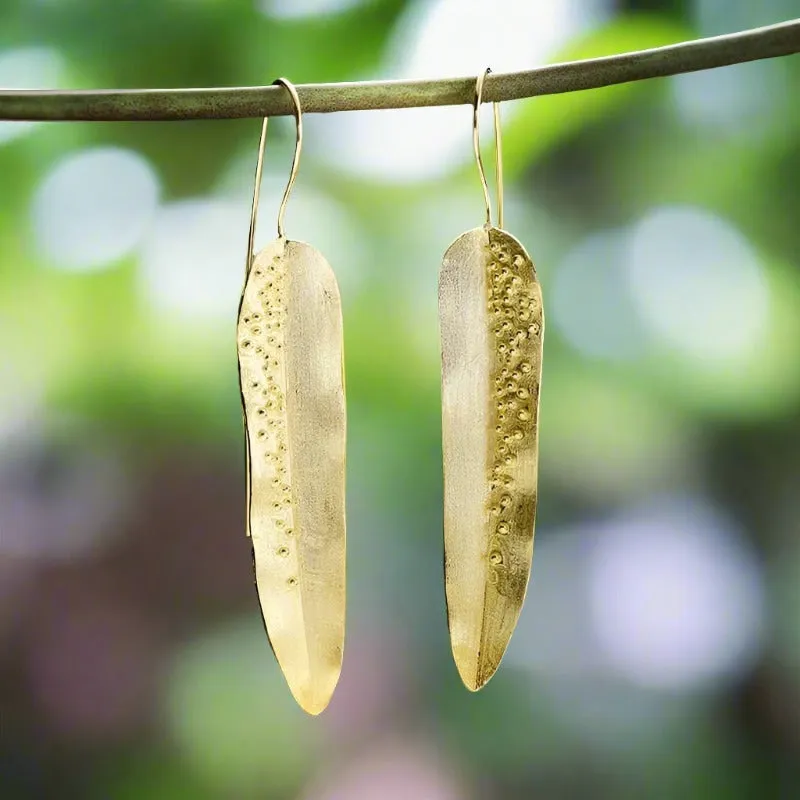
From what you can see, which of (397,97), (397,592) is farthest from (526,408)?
(397,592)

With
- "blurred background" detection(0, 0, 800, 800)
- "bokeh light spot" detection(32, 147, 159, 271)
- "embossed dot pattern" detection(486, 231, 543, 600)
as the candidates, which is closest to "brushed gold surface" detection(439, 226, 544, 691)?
"embossed dot pattern" detection(486, 231, 543, 600)

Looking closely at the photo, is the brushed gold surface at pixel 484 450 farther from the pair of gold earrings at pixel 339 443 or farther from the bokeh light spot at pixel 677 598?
the bokeh light spot at pixel 677 598

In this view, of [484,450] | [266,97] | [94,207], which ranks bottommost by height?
[484,450]

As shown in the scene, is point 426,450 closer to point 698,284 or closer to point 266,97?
point 698,284

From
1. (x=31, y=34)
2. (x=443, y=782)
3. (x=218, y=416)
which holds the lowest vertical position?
(x=443, y=782)

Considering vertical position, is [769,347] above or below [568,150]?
below

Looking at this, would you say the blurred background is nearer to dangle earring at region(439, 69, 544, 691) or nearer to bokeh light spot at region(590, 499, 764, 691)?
bokeh light spot at region(590, 499, 764, 691)

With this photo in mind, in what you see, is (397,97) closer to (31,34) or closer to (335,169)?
(335,169)

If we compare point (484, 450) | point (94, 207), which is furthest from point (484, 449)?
point (94, 207)
